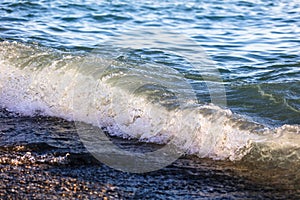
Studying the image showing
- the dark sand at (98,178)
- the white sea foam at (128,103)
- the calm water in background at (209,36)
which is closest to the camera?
the dark sand at (98,178)

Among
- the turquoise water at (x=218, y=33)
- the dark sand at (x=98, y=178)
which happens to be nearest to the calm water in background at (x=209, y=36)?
the turquoise water at (x=218, y=33)

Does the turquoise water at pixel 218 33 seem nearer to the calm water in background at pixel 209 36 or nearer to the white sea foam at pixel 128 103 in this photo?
the calm water in background at pixel 209 36

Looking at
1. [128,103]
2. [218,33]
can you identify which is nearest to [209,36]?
[218,33]

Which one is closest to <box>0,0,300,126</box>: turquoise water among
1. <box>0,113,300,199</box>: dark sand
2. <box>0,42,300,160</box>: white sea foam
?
<box>0,42,300,160</box>: white sea foam

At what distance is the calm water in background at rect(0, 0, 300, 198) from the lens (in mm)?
5992

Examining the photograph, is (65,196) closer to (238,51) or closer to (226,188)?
(226,188)

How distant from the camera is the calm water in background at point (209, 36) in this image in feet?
19.7

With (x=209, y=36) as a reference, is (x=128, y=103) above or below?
above

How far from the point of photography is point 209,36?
31.9ft

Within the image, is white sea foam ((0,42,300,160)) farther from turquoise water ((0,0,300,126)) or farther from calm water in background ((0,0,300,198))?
turquoise water ((0,0,300,126))

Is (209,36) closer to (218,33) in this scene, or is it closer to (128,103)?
(218,33)

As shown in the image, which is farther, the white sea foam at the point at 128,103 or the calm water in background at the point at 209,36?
the calm water in background at the point at 209,36

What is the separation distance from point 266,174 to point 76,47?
494 centimetres

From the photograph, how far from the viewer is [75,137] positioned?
505 centimetres
